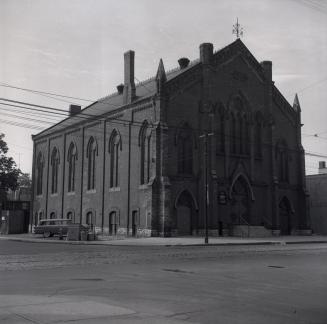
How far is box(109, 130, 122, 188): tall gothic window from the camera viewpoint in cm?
4689

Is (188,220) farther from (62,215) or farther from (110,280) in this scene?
(110,280)

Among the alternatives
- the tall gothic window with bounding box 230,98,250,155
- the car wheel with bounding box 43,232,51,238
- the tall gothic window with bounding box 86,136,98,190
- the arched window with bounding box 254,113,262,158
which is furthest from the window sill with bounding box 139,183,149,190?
the arched window with bounding box 254,113,262,158

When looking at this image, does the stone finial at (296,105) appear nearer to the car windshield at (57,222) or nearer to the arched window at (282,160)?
the arched window at (282,160)

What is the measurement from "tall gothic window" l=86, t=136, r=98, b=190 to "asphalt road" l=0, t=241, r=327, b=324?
3513 centimetres

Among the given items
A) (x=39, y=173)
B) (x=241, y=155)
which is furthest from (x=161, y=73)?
(x=39, y=173)

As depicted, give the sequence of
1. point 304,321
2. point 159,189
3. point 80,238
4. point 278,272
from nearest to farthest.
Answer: point 304,321 < point 278,272 < point 80,238 < point 159,189

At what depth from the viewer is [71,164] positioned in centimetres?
5553

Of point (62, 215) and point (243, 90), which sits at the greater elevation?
point (243, 90)

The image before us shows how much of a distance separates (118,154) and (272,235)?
645 inches

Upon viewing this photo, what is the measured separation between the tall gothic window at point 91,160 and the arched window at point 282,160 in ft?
61.2

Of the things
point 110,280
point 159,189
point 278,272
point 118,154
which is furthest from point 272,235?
point 110,280

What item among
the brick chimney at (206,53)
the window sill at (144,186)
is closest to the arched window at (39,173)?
the window sill at (144,186)

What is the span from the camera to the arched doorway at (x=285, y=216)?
1943 inches

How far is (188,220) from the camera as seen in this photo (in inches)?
1660
